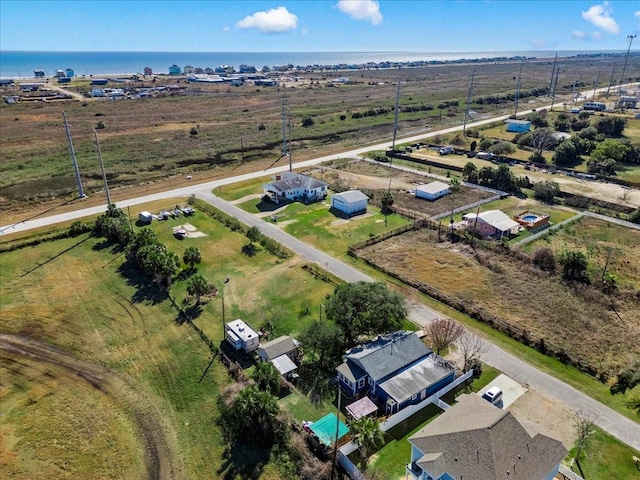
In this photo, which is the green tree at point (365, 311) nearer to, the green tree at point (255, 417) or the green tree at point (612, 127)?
the green tree at point (255, 417)

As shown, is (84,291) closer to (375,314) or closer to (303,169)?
(375,314)

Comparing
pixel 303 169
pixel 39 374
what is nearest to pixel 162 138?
pixel 303 169

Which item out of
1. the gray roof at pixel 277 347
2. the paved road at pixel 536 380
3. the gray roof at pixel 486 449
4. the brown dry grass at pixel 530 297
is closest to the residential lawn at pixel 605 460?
the paved road at pixel 536 380

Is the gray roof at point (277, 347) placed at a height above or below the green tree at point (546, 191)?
below

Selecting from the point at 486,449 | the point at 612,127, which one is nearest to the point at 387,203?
the point at 486,449

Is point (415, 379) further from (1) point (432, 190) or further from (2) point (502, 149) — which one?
(2) point (502, 149)

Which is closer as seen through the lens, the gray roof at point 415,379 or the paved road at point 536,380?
the paved road at point 536,380
